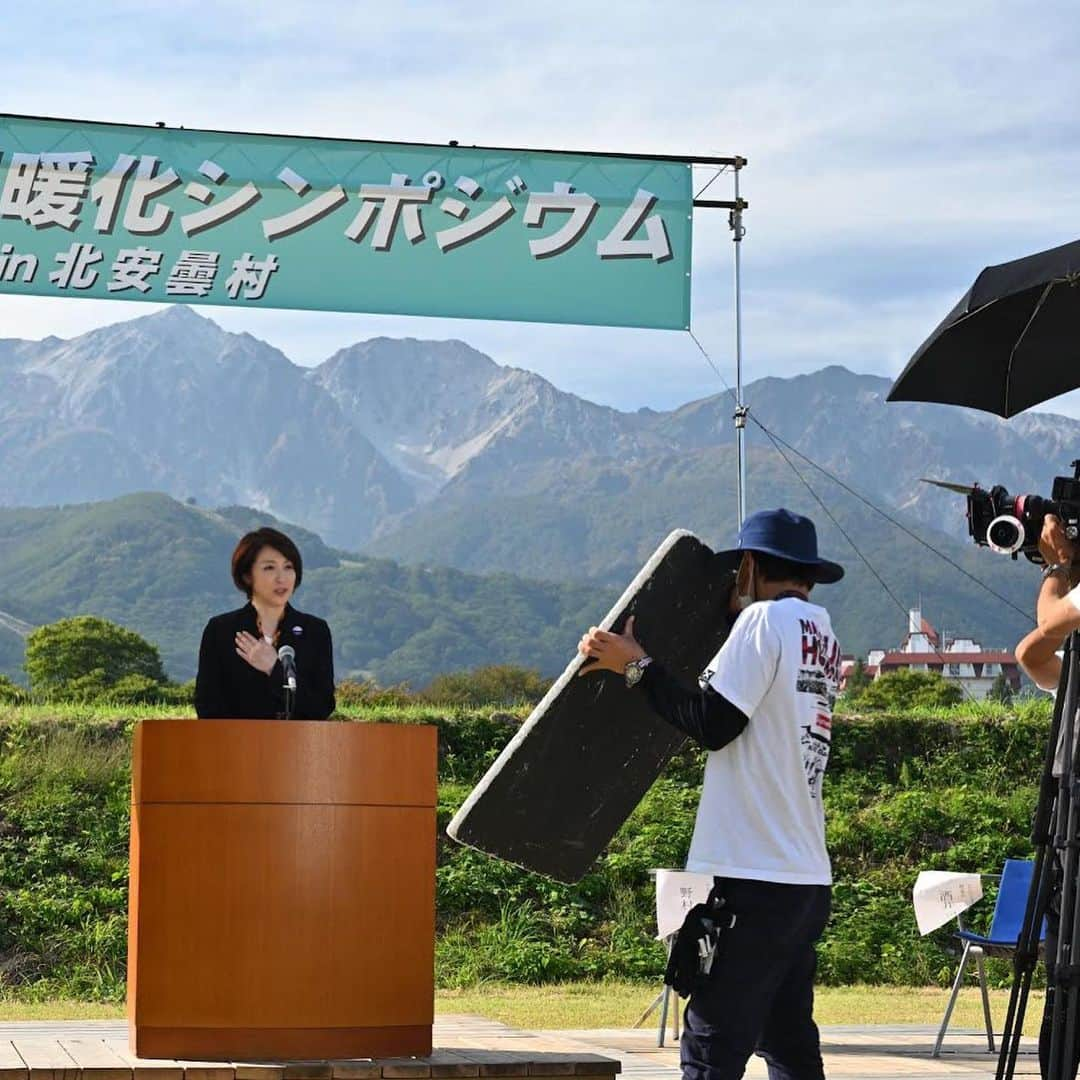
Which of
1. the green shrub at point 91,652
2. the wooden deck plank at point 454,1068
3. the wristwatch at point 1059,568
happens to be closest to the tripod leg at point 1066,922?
the wristwatch at point 1059,568

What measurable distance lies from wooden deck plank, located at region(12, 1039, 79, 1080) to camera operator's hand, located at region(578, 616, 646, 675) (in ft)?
5.21

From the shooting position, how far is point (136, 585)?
125m

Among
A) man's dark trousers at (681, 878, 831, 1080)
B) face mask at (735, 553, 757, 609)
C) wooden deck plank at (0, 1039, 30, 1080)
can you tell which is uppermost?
face mask at (735, 553, 757, 609)

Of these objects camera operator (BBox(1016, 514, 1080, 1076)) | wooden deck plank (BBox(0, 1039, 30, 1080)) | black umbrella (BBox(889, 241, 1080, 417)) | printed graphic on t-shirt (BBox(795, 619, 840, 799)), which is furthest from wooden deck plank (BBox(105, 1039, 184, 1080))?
A: black umbrella (BBox(889, 241, 1080, 417))

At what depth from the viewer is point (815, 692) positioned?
3945mm

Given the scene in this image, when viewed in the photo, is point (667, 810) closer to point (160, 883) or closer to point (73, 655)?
point (160, 883)

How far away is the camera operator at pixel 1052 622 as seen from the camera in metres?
4.01

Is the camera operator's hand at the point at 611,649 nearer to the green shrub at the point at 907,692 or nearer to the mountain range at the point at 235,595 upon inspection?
Answer: the green shrub at the point at 907,692

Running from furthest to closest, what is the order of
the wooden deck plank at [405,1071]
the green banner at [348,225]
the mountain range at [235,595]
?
1. the mountain range at [235,595]
2. the green banner at [348,225]
3. the wooden deck plank at [405,1071]

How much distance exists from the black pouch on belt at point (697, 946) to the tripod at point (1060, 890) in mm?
699

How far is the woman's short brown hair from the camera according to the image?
5.57 meters

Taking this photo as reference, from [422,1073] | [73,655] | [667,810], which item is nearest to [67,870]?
[667,810]

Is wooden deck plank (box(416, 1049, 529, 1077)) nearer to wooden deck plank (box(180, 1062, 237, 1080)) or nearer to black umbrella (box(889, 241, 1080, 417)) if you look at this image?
wooden deck plank (box(180, 1062, 237, 1080))

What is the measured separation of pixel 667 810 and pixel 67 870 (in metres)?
3.94
